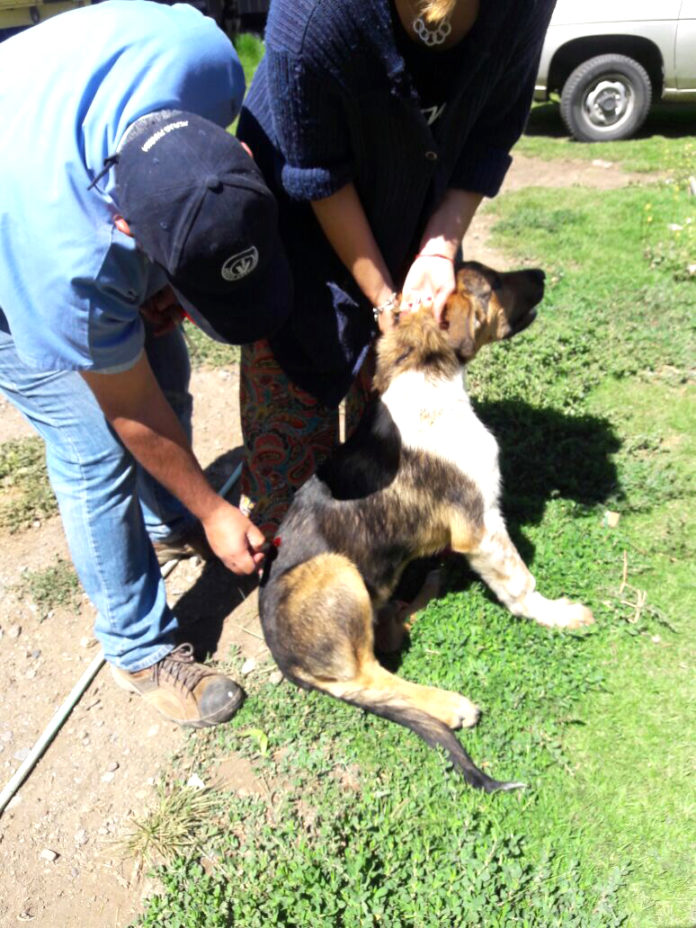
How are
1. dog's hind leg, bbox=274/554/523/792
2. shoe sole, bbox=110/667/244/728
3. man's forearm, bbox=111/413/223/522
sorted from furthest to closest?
shoe sole, bbox=110/667/244/728, dog's hind leg, bbox=274/554/523/792, man's forearm, bbox=111/413/223/522

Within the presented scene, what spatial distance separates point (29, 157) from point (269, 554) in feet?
5.54

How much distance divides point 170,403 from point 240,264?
1.72 meters

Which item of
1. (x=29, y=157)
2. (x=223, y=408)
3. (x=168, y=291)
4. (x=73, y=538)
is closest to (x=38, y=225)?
(x=29, y=157)

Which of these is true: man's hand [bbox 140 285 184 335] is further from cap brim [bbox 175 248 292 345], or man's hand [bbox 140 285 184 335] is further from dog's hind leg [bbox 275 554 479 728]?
dog's hind leg [bbox 275 554 479 728]

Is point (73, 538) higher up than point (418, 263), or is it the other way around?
point (418, 263)

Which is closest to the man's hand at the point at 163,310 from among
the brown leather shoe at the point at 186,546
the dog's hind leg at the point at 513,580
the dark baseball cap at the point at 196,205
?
the dark baseball cap at the point at 196,205

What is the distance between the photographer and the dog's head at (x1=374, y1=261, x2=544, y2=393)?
3.00 m

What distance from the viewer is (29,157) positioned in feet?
6.34

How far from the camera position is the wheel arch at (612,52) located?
8219 millimetres

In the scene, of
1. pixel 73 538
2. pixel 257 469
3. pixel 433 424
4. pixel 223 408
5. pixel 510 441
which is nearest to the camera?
pixel 73 538

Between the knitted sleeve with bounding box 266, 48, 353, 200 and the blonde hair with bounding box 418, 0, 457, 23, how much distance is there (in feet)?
1.08

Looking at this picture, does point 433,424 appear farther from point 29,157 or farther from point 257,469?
point 29,157

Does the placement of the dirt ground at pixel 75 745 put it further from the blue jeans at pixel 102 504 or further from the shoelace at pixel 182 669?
the blue jeans at pixel 102 504

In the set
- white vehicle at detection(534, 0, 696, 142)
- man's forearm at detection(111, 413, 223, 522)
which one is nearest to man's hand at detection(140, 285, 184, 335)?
man's forearm at detection(111, 413, 223, 522)
